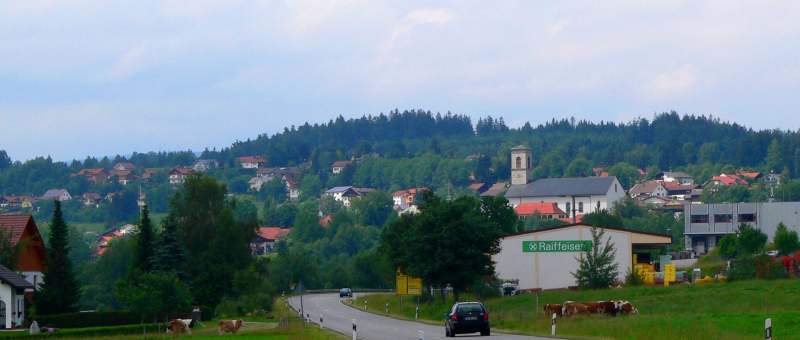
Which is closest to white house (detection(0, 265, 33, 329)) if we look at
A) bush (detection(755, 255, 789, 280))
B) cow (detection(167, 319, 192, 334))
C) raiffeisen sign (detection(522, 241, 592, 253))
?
cow (detection(167, 319, 192, 334))

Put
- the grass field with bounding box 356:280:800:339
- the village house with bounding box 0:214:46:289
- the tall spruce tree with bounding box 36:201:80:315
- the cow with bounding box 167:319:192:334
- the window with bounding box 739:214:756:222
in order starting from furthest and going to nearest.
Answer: the window with bounding box 739:214:756:222, the village house with bounding box 0:214:46:289, the tall spruce tree with bounding box 36:201:80:315, the cow with bounding box 167:319:192:334, the grass field with bounding box 356:280:800:339

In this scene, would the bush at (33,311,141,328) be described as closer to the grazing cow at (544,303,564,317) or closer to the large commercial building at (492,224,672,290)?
the grazing cow at (544,303,564,317)

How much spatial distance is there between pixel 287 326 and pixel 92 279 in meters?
66.1

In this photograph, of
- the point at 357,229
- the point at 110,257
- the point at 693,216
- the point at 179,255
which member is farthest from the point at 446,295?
the point at 357,229

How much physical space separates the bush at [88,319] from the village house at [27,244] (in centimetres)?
957

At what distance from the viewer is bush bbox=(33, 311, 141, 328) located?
5947cm

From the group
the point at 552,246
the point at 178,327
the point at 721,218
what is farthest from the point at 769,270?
the point at 721,218

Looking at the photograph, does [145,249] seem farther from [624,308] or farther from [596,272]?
[624,308]

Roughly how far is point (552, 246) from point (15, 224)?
103 feet

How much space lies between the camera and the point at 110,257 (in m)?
113

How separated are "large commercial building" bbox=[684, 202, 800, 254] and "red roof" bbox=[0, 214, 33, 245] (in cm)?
7116

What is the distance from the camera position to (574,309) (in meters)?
51.1

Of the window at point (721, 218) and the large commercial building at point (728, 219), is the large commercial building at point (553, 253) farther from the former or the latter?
the window at point (721, 218)

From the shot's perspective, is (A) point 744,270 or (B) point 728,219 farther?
(B) point 728,219
